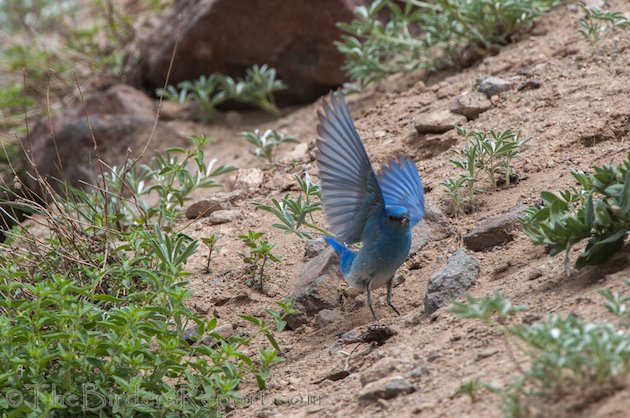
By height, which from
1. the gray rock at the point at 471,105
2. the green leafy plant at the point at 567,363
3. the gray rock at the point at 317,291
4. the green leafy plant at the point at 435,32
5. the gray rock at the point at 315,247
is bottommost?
the gray rock at the point at 317,291

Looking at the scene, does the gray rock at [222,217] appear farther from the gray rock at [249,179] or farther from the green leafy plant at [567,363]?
the green leafy plant at [567,363]

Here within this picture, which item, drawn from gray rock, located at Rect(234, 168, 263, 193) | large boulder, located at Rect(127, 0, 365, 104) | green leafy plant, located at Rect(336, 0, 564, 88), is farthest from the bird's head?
large boulder, located at Rect(127, 0, 365, 104)

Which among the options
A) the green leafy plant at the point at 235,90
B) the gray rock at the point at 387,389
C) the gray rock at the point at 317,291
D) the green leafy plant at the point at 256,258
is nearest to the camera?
the gray rock at the point at 387,389

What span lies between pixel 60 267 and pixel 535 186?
2.35 metres

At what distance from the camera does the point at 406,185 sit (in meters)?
3.99

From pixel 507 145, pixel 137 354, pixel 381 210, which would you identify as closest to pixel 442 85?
pixel 507 145

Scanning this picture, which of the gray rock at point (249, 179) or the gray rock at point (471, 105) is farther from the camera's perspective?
the gray rock at point (249, 179)

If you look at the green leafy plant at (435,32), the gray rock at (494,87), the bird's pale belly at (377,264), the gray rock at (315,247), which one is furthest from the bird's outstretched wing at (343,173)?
the green leafy plant at (435,32)

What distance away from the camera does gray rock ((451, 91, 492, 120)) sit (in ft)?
16.8

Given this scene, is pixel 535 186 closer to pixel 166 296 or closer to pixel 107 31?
pixel 166 296

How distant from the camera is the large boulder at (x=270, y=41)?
701 cm

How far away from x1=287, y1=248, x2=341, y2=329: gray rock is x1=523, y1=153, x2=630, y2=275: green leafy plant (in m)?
1.04

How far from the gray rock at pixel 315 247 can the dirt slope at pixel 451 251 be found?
7cm

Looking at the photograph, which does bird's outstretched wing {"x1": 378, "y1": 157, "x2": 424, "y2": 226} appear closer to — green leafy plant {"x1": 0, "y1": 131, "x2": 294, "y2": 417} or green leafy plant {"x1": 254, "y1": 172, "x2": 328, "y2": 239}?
green leafy plant {"x1": 254, "y1": 172, "x2": 328, "y2": 239}
